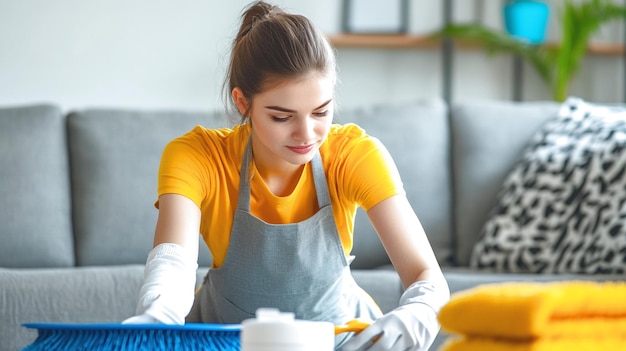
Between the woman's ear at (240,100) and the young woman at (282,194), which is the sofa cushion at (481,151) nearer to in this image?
the young woman at (282,194)

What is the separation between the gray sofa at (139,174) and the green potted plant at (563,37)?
2.30 ft

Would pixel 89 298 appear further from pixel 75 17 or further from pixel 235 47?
pixel 75 17

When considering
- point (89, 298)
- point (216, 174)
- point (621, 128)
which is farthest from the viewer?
point (621, 128)

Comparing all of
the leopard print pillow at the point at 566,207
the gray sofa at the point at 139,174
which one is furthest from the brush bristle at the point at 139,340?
the leopard print pillow at the point at 566,207

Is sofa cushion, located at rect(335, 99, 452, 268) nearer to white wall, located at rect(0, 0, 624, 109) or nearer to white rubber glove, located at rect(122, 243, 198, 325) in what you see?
white wall, located at rect(0, 0, 624, 109)

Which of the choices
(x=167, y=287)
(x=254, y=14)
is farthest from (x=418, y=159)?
(x=167, y=287)

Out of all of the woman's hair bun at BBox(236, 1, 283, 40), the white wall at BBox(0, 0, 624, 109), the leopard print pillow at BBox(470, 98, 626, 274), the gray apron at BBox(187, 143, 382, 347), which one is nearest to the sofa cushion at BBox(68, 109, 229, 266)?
the white wall at BBox(0, 0, 624, 109)

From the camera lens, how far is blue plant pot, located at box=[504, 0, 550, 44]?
12.1 feet

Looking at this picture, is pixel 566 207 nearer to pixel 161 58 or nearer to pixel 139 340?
pixel 161 58

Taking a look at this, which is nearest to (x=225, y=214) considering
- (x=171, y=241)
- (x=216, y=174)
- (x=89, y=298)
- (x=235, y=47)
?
(x=216, y=174)

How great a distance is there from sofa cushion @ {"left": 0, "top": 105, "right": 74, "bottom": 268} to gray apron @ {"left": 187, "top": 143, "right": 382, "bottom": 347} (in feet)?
4.10

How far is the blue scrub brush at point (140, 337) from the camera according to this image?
744 mm

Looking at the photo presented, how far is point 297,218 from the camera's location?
1.53 m

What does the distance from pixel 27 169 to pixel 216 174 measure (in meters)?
1.36
